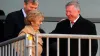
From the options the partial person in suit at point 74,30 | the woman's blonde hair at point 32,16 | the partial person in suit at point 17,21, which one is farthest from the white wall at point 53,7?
the woman's blonde hair at point 32,16

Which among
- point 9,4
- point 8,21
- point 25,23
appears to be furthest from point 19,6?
point 25,23

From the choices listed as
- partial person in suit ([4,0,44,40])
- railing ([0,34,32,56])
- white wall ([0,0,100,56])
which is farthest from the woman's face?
white wall ([0,0,100,56])

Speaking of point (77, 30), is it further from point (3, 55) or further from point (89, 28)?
point (3, 55)

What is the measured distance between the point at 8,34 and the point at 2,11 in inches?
85.6

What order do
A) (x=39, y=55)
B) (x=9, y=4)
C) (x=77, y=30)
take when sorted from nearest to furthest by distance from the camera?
(x=39, y=55) < (x=77, y=30) < (x=9, y=4)

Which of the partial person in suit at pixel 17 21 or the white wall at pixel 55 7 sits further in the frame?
the white wall at pixel 55 7

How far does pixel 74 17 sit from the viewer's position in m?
7.24

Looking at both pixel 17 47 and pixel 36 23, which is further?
pixel 36 23

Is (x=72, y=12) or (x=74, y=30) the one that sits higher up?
(x=72, y=12)

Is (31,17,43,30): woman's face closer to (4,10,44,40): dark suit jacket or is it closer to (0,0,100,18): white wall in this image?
(4,10,44,40): dark suit jacket

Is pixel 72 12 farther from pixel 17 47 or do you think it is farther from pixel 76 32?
pixel 17 47

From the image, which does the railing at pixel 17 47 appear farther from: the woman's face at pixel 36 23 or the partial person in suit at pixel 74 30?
the partial person in suit at pixel 74 30

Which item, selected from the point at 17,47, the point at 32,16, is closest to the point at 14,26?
the point at 32,16

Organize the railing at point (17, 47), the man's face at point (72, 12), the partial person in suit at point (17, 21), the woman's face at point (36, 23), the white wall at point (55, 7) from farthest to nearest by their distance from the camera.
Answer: the white wall at point (55, 7), the partial person in suit at point (17, 21), the man's face at point (72, 12), the woman's face at point (36, 23), the railing at point (17, 47)
